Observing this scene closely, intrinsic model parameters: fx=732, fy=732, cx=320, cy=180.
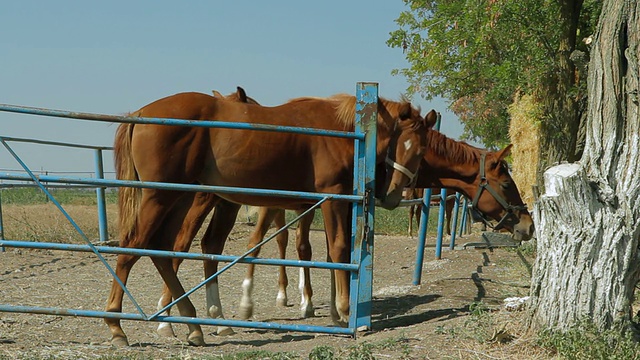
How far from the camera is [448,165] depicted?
7.15m

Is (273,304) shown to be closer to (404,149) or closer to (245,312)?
(245,312)

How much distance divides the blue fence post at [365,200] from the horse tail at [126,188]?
1.69 metres

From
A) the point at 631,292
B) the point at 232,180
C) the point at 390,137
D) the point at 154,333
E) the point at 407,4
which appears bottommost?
the point at 154,333

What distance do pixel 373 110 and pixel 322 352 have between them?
1745 millimetres

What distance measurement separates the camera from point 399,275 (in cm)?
962

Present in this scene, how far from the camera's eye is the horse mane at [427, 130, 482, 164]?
711cm

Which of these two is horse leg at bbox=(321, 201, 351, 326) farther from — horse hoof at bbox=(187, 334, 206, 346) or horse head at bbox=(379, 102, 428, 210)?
horse hoof at bbox=(187, 334, 206, 346)

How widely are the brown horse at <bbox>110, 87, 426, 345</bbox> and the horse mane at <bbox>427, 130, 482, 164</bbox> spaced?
0.92 meters

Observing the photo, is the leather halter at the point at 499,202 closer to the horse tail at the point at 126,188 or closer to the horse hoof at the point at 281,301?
the horse hoof at the point at 281,301

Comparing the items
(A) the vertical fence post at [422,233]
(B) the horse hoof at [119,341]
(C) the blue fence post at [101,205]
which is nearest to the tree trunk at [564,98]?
(A) the vertical fence post at [422,233]

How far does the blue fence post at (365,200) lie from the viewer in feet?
16.9

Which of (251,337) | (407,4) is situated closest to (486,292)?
(251,337)

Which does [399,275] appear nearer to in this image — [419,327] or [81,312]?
[419,327]

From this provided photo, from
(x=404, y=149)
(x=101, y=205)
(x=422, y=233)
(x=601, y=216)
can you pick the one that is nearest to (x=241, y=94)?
(x=404, y=149)
